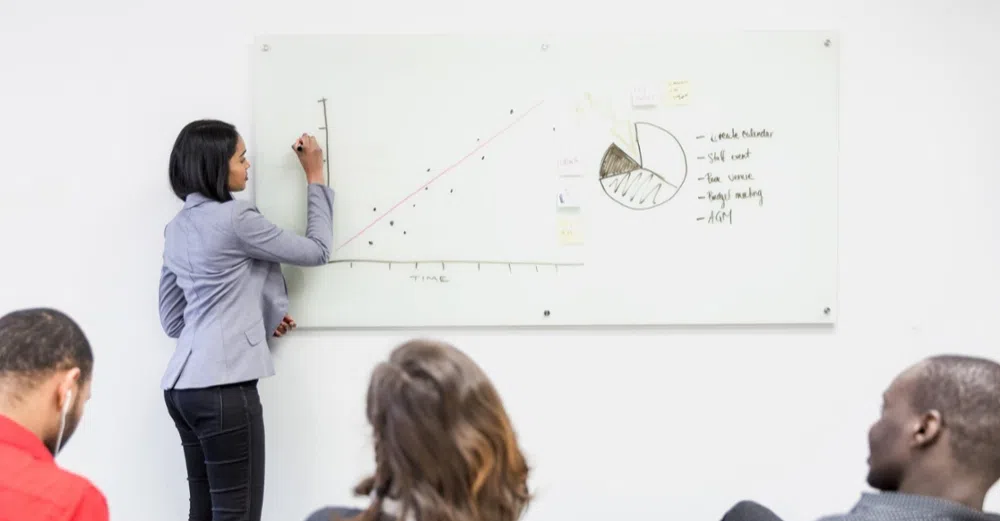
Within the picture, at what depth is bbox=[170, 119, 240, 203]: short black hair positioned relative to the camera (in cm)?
234

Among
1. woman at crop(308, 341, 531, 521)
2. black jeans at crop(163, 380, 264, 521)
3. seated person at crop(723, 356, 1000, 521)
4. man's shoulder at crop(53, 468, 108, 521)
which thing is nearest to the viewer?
woman at crop(308, 341, 531, 521)

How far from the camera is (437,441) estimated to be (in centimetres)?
112

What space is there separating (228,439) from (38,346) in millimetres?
962

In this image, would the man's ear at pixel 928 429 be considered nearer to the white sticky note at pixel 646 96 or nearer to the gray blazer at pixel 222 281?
the white sticky note at pixel 646 96

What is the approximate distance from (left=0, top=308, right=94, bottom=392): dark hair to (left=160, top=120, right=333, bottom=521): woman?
84cm

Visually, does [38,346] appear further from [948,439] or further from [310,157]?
[948,439]

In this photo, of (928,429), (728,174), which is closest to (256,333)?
(728,174)

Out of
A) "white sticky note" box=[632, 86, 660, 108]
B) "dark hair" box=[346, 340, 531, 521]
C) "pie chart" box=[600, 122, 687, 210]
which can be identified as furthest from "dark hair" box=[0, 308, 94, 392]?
"white sticky note" box=[632, 86, 660, 108]

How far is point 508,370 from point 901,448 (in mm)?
1414

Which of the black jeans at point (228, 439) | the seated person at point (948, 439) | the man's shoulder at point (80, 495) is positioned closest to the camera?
the man's shoulder at point (80, 495)

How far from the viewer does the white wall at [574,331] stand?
8.60 feet

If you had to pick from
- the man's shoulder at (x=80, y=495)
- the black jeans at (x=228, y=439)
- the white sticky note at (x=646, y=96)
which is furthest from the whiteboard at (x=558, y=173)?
the man's shoulder at (x=80, y=495)

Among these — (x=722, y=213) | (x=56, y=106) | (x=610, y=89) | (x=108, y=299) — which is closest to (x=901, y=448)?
(x=722, y=213)

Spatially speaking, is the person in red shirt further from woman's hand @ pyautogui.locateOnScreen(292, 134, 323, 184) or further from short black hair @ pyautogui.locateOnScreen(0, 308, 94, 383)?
woman's hand @ pyautogui.locateOnScreen(292, 134, 323, 184)
